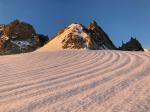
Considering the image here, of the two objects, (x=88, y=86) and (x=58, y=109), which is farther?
(x=88, y=86)

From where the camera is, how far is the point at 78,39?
30.6 m

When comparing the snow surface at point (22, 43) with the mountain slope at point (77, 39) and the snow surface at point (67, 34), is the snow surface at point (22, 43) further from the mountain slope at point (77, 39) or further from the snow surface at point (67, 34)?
the snow surface at point (67, 34)

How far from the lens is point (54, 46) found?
97.0ft

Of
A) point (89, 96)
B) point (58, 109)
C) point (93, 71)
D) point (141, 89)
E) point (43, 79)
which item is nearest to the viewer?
point (58, 109)

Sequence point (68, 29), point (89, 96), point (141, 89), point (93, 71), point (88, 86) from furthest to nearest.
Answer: point (68, 29) < point (93, 71) < point (88, 86) < point (141, 89) < point (89, 96)

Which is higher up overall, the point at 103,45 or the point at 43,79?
the point at 103,45

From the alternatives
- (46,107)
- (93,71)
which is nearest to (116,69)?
(93,71)

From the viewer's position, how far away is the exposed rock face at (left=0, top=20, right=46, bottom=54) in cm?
3656

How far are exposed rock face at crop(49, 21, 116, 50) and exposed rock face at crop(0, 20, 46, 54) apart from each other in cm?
480

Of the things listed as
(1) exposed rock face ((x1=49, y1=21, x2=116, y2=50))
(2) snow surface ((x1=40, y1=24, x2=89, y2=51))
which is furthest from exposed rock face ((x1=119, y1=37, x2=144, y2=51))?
(2) snow surface ((x1=40, y1=24, x2=89, y2=51))

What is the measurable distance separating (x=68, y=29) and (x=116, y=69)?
2701cm

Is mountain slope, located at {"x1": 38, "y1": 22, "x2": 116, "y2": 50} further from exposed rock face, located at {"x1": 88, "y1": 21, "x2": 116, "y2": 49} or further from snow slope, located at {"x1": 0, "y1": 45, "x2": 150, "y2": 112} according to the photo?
snow slope, located at {"x1": 0, "y1": 45, "x2": 150, "y2": 112}

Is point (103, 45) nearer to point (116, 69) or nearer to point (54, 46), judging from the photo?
point (54, 46)

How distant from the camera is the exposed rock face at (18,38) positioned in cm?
3656
